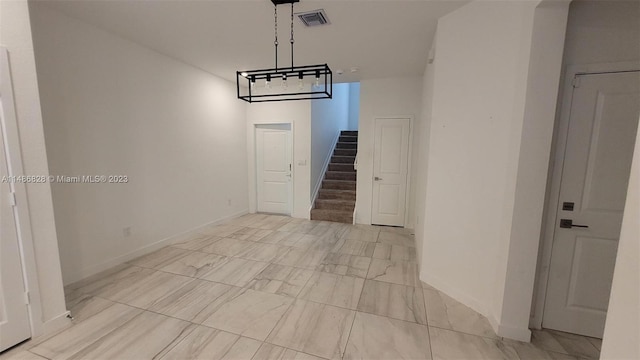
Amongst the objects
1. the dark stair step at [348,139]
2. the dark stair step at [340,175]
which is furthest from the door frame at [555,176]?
the dark stair step at [348,139]

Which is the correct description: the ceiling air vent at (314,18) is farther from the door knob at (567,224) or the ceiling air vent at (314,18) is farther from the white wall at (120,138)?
the door knob at (567,224)

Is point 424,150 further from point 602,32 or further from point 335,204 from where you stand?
point 335,204

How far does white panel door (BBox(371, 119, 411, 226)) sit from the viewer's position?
4.77 metres

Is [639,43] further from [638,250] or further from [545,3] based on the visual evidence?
[638,250]

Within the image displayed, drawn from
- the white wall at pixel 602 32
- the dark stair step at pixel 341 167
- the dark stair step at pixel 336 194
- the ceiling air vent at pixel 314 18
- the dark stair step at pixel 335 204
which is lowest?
the dark stair step at pixel 335 204

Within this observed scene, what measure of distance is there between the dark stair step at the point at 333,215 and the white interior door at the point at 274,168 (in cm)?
66

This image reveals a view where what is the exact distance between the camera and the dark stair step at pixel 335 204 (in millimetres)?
5367

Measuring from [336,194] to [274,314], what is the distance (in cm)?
364

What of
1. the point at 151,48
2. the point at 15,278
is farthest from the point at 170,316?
the point at 151,48

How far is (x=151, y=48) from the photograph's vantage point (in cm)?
336

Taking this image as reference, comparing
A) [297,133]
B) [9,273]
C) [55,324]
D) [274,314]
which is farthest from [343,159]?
[9,273]

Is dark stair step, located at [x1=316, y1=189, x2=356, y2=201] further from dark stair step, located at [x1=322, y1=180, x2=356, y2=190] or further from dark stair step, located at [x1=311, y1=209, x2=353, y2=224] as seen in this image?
dark stair step, located at [x1=311, y1=209, x2=353, y2=224]

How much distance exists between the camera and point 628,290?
31.4 inches

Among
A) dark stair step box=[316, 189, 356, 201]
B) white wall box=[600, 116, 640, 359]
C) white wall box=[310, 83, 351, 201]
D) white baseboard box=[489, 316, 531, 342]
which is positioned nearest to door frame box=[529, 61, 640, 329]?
white baseboard box=[489, 316, 531, 342]
